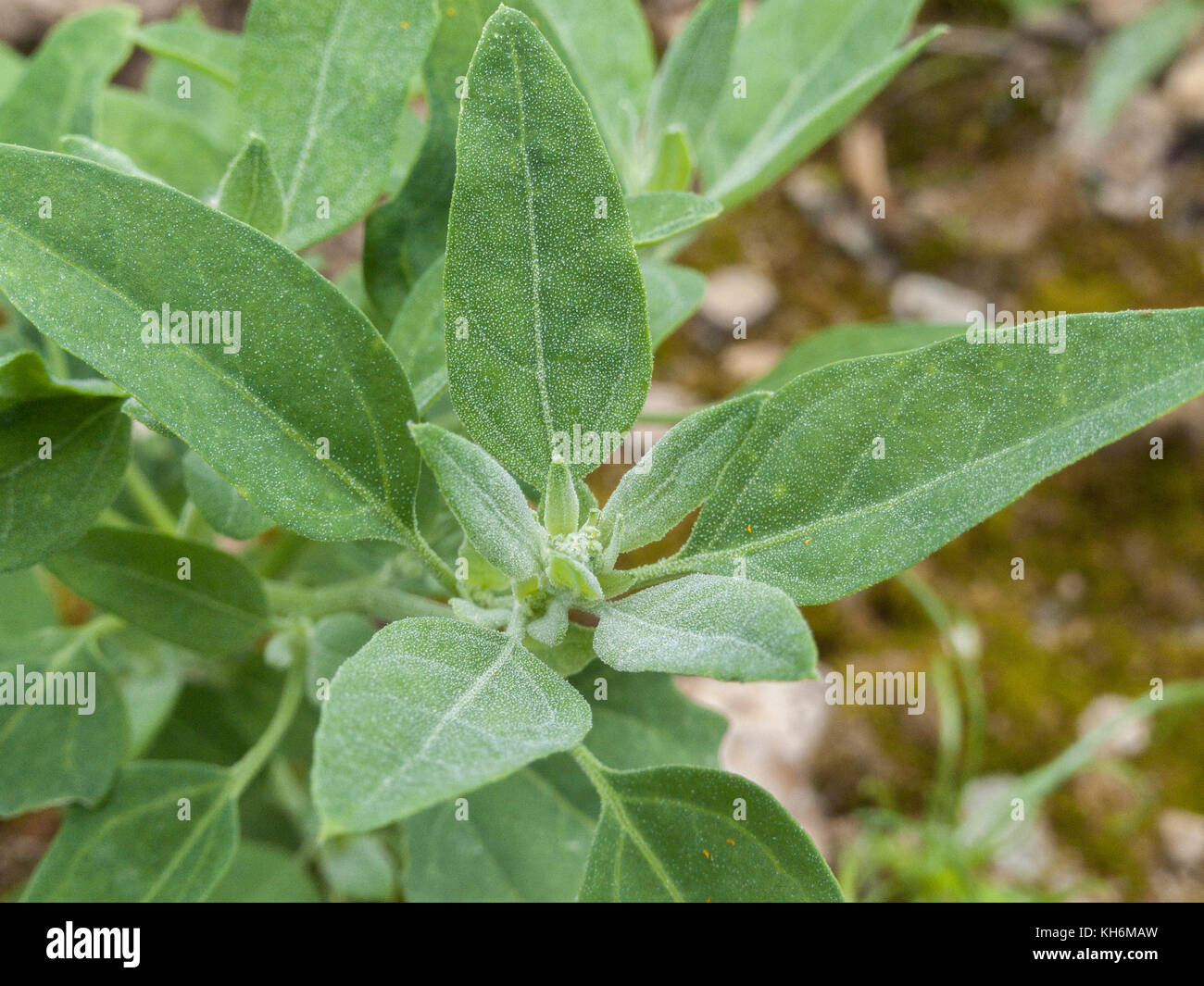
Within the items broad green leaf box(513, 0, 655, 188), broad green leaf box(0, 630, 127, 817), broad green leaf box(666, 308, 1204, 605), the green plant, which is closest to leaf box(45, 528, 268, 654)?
the green plant

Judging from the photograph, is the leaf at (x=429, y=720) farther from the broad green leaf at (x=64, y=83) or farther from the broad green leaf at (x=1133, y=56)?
the broad green leaf at (x=1133, y=56)

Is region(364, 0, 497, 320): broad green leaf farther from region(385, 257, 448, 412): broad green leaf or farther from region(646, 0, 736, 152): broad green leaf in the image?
region(646, 0, 736, 152): broad green leaf

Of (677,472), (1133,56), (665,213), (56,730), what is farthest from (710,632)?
(1133,56)

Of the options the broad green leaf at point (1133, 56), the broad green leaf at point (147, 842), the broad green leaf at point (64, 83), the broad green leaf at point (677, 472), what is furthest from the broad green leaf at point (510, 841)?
the broad green leaf at point (1133, 56)

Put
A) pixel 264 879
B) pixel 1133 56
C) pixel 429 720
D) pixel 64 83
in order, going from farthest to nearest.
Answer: pixel 1133 56 < pixel 264 879 < pixel 64 83 < pixel 429 720

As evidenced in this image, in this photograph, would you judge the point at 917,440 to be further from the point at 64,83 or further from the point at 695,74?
the point at 64,83
